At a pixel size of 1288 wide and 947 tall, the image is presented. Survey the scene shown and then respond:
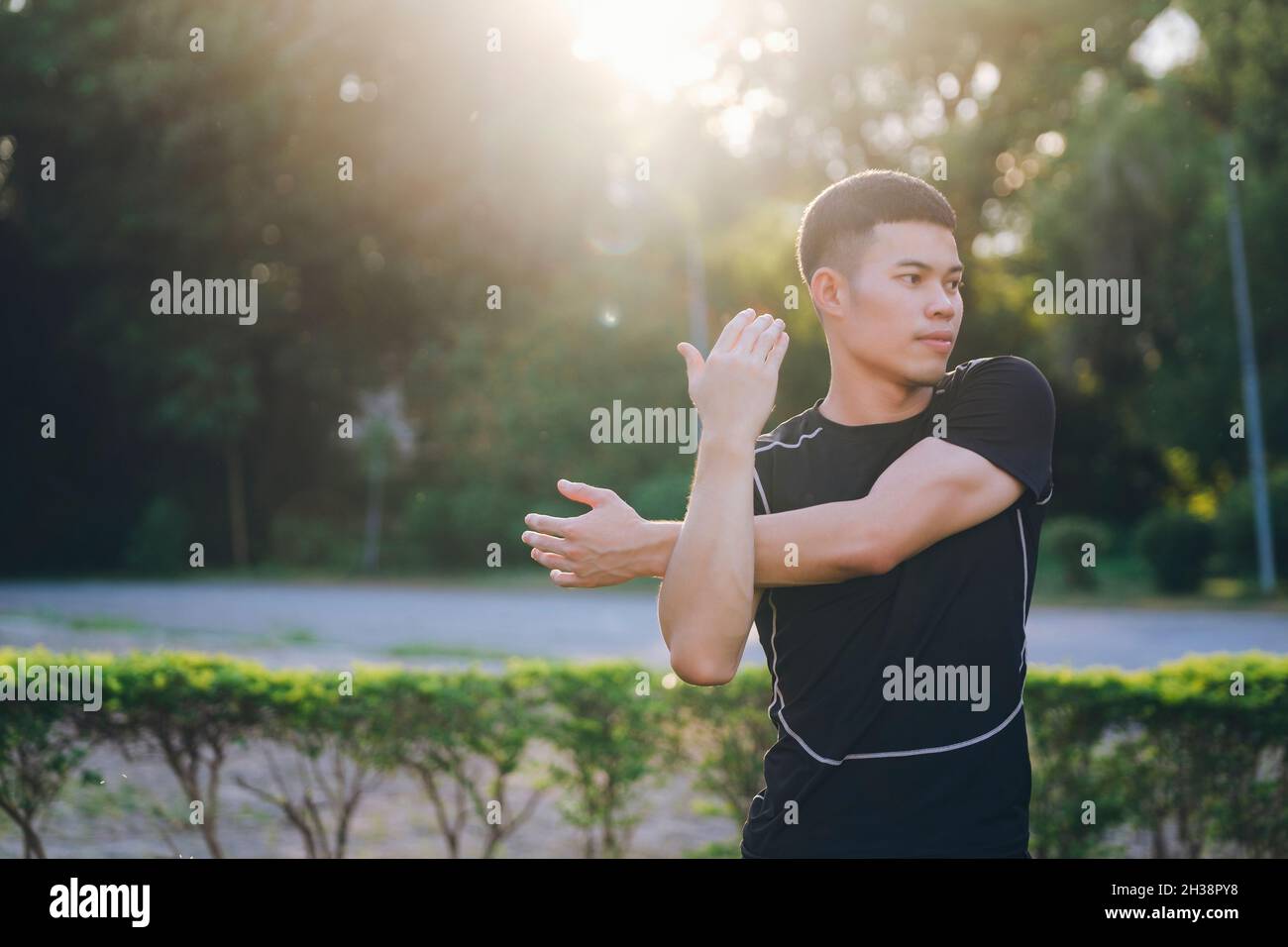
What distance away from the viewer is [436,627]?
19.3 meters

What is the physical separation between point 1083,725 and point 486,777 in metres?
3.48

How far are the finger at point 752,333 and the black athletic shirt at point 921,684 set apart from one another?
30 centimetres

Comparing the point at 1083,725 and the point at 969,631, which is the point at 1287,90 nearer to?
the point at 1083,725

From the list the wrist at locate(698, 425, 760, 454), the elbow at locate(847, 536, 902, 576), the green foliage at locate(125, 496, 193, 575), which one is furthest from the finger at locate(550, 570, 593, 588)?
the green foliage at locate(125, 496, 193, 575)

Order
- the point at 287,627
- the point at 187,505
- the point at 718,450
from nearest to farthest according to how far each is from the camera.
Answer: the point at 718,450 → the point at 287,627 → the point at 187,505

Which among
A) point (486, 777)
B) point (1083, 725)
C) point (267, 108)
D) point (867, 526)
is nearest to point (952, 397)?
point (867, 526)

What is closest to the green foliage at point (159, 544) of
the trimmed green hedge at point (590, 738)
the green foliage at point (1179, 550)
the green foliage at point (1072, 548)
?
the green foliage at point (1072, 548)

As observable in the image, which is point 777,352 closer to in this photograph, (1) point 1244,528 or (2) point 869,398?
(2) point 869,398

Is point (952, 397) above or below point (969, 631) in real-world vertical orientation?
above

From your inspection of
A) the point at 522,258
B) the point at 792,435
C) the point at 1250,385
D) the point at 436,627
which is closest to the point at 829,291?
the point at 792,435

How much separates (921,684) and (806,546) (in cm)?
27

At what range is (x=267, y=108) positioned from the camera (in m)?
29.2

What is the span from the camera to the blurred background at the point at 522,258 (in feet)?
82.6

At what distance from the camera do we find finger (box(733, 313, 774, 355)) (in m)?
1.99
